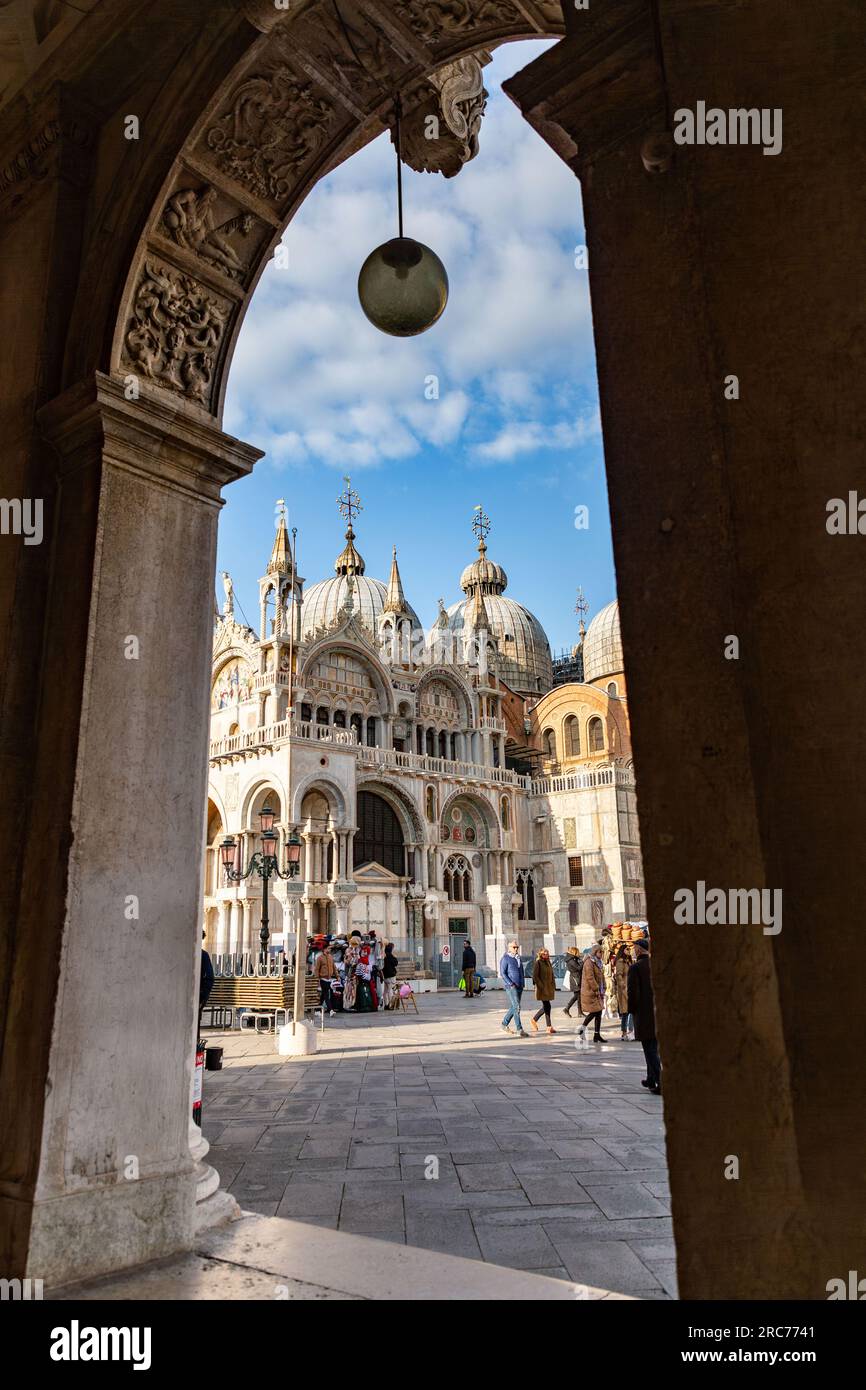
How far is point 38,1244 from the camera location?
313 centimetres

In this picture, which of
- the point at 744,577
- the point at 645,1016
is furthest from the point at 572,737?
the point at 744,577

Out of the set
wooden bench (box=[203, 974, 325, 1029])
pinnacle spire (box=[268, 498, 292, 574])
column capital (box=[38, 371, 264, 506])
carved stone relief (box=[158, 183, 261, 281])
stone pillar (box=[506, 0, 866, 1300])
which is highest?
pinnacle spire (box=[268, 498, 292, 574])

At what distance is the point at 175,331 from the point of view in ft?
14.2

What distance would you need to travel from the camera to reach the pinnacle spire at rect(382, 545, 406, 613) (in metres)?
43.2

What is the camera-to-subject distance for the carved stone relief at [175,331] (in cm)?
417

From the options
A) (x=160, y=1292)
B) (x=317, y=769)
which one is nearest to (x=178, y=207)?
(x=160, y=1292)

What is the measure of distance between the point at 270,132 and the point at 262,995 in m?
14.0

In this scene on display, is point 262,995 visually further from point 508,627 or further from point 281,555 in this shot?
point 508,627

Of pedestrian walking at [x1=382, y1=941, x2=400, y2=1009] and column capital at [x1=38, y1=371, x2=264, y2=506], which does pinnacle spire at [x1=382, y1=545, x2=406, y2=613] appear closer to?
pedestrian walking at [x1=382, y1=941, x2=400, y2=1009]

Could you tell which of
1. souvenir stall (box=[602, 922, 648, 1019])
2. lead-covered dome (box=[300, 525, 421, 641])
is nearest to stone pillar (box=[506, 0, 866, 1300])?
souvenir stall (box=[602, 922, 648, 1019])

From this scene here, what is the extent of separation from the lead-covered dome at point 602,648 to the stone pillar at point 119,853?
4374 centimetres

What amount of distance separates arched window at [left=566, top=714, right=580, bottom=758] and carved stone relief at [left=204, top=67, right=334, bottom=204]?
140ft

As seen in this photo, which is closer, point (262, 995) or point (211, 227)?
point (211, 227)
